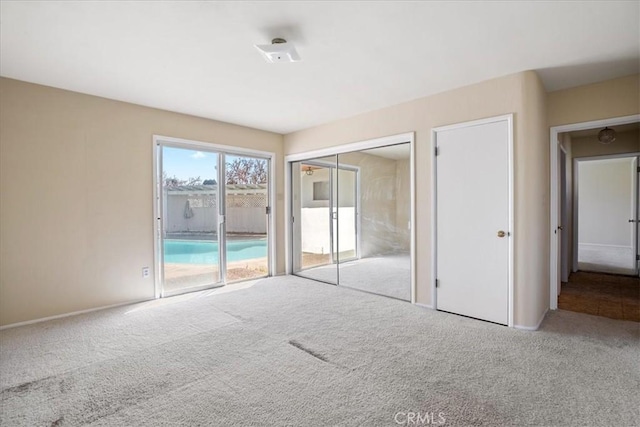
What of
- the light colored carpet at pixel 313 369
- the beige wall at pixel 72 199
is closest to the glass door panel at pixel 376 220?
the light colored carpet at pixel 313 369

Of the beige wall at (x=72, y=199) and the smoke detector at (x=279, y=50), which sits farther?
the beige wall at (x=72, y=199)

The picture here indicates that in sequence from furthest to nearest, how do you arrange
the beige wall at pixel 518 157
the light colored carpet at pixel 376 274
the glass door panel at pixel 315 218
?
the glass door panel at pixel 315 218
the light colored carpet at pixel 376 274
the beige wall at pixel 518 157

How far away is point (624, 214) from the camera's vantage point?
24.4ft

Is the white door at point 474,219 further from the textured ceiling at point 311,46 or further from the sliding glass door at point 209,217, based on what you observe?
the sliding glass door at point 209,217

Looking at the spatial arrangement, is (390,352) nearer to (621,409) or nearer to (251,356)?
(251,356)

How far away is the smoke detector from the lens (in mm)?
2348

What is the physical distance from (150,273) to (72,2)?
307cm

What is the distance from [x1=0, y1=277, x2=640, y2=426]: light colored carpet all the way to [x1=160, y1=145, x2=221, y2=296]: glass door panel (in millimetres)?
888

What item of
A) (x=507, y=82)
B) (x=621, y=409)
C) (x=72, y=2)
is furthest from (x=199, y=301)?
(x=507, y=82)

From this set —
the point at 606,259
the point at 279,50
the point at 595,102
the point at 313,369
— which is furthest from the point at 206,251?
the point at 606,259

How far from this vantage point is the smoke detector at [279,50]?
235 cm

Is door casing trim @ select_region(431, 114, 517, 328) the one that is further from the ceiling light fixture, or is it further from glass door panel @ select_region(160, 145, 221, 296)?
glass door panel @ select_region(160, 145, 221, 296)

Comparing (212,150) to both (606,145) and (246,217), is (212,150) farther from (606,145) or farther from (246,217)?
(606,145)

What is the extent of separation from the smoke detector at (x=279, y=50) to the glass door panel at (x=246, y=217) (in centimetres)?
267
